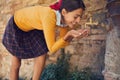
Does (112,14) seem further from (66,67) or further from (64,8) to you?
(66,67)

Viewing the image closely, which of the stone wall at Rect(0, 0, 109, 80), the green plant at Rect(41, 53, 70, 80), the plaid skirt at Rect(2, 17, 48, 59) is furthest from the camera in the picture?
the green plant at Rect(41, 53, 70, 80)

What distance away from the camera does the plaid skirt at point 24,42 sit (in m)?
3.26

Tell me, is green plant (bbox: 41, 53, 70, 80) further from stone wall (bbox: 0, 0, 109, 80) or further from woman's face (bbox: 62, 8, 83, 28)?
woman's face (bbox: 62, 8, 83, 28)

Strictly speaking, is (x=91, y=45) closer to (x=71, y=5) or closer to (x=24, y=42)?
(x=24, y=42)

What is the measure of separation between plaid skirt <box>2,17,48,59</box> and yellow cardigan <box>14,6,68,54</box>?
2.8 inches

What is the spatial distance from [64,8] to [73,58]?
1900mm

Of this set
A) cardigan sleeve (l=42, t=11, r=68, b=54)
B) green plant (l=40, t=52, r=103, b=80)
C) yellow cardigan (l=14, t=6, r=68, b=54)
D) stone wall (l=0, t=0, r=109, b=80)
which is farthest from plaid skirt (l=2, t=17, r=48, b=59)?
green plant (l=40, t=52, r=103, b=80)

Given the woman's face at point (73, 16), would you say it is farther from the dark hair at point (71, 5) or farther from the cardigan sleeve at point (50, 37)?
the cardigan sleeve at point (50, 37)

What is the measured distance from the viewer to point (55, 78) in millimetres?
4465

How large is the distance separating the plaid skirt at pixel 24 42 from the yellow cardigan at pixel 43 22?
7cm

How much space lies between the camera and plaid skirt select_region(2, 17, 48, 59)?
326cm

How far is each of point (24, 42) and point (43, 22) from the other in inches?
25.9

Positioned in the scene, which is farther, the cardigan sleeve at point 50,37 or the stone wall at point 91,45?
the stone wall at point 91,45

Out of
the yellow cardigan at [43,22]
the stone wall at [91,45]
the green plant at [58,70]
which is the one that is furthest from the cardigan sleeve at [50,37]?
the green plant at [58,70]
